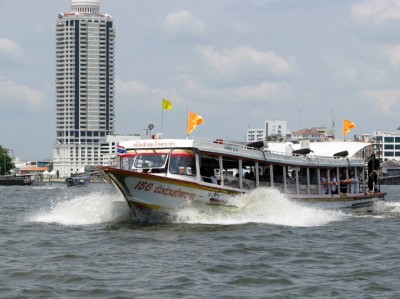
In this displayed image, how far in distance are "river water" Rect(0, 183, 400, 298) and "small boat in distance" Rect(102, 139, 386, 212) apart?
0.68 meters

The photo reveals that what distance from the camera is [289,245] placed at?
25016mm

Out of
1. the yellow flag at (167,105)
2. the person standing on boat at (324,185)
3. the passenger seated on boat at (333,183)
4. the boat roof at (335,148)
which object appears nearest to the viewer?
the yellow flag at (167,105)

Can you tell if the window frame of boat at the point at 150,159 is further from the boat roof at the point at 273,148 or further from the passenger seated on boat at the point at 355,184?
the passenger seated on boat at the point at 355,184

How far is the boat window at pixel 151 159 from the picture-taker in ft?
96.2

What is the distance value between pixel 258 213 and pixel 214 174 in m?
2.06

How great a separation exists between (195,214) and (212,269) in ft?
28.6

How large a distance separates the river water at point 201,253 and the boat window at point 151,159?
1674 mm

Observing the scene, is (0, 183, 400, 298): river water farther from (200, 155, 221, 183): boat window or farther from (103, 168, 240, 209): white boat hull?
(200, 155, 221, 183): boat window

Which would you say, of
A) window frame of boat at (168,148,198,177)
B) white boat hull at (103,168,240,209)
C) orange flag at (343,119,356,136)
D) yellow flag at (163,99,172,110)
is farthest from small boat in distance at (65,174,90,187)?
white boat hull at (103,168,240,209)

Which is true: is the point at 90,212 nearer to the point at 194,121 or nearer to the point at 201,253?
the point at 194,121

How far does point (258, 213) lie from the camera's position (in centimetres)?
3070

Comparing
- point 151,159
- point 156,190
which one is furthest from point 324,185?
point 156,190

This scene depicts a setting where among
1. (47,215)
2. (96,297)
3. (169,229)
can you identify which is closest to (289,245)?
(169,229)

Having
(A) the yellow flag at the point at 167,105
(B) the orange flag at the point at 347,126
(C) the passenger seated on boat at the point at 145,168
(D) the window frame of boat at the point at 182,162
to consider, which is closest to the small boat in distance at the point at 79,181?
(B) the orange flag at the point at 347,126
